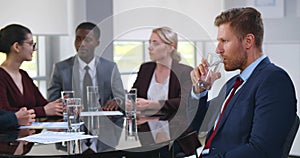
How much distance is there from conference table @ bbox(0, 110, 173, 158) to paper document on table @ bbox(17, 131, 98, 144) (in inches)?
1.2

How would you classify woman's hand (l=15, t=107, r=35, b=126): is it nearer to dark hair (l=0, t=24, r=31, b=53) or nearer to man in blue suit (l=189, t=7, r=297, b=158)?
dark hair (l=0, t=24, r=31, b=53)

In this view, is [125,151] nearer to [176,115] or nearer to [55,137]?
[55,137]

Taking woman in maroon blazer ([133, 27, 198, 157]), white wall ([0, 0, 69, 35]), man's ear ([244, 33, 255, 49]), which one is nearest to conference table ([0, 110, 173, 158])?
woman in maroon blazer ([133, 27, 198, 157])

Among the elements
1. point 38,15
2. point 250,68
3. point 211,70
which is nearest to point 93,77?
point 211,70

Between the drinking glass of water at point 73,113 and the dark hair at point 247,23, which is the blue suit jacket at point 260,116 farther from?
the drinking glass of water at point 73,113

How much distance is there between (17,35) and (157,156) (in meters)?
1.42

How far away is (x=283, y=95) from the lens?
180cm

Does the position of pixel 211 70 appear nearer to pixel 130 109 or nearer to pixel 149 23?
pixel 149 23

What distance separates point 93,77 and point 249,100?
5.12 feet

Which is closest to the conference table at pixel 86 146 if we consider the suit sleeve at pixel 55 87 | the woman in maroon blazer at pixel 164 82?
Answer: the woman in maroon blazer at pixel 164 82

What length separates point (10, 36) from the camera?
3092 millimetres

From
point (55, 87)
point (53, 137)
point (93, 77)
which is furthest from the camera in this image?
point (55, 87)

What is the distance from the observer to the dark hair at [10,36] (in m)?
3.09

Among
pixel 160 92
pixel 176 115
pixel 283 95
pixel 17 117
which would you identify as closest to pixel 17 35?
pixel 17 117
